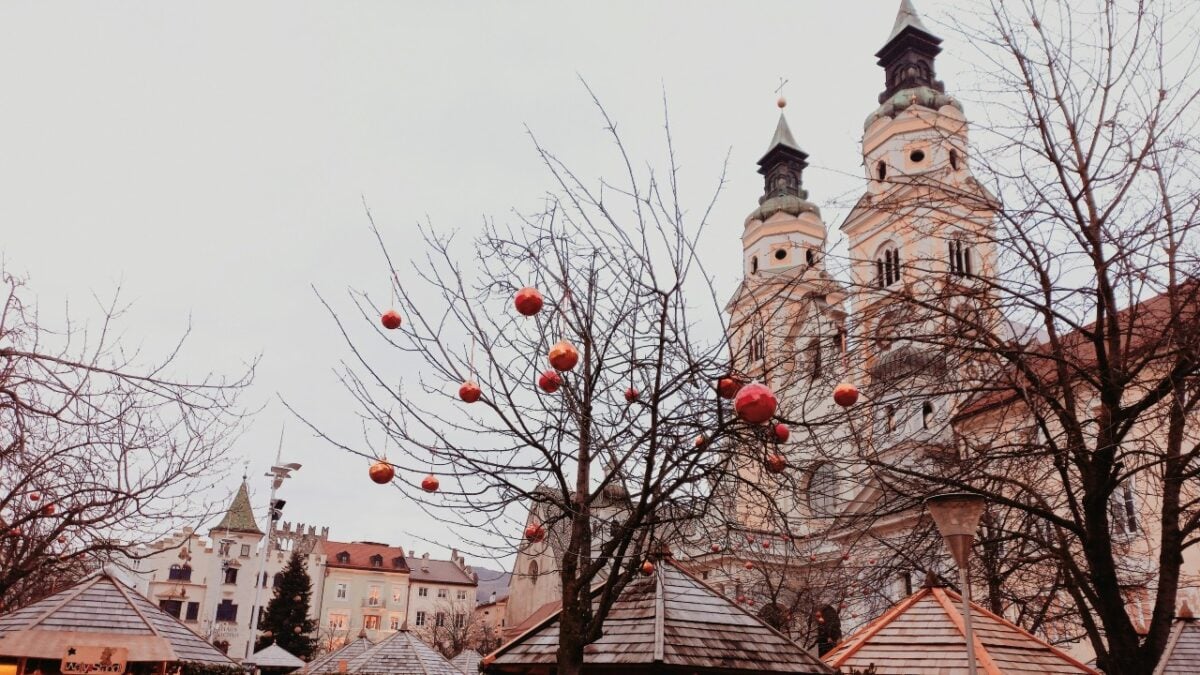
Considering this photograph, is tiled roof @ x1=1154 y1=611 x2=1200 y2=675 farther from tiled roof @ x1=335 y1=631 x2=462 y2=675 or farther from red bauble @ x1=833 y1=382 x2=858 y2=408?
tiled roof @ x1=335 y1=631 x2=462 y2=675

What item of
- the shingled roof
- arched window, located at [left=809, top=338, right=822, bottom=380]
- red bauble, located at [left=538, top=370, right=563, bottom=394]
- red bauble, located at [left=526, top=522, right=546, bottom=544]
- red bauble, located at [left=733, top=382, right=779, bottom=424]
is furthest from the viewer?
the shingled roof

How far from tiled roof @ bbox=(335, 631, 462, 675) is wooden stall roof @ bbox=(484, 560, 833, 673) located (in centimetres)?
1200

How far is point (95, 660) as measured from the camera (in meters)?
11.9

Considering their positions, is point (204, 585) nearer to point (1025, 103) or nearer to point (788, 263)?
point (788, 263)

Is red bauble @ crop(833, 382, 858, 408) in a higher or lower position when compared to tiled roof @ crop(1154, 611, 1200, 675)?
higher

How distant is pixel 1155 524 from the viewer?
72.3ft

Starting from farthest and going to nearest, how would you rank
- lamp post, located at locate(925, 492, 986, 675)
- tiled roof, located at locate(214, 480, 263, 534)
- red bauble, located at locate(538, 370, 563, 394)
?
1. tiled roof, located at locate(214, 480, 263, 534)
2. red bauble, located at locate(538, 370, 563, 394)
3. lamp post, located at locate(925, 492, 986, 675)

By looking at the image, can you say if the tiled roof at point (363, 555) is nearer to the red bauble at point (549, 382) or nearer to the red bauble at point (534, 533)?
the red bauble at point (534, 533)

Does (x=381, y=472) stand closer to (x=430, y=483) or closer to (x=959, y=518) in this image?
(x=430, y=483)

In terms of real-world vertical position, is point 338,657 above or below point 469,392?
below

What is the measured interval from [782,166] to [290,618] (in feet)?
151

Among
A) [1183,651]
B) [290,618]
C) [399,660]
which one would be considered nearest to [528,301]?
[1183,651]

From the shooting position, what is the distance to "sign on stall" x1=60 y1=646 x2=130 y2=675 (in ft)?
38.5

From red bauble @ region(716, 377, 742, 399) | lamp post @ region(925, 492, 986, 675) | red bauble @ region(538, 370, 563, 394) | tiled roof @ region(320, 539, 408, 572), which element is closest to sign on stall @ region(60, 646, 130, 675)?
red bauble @ region(538, 370, 563, 394)
